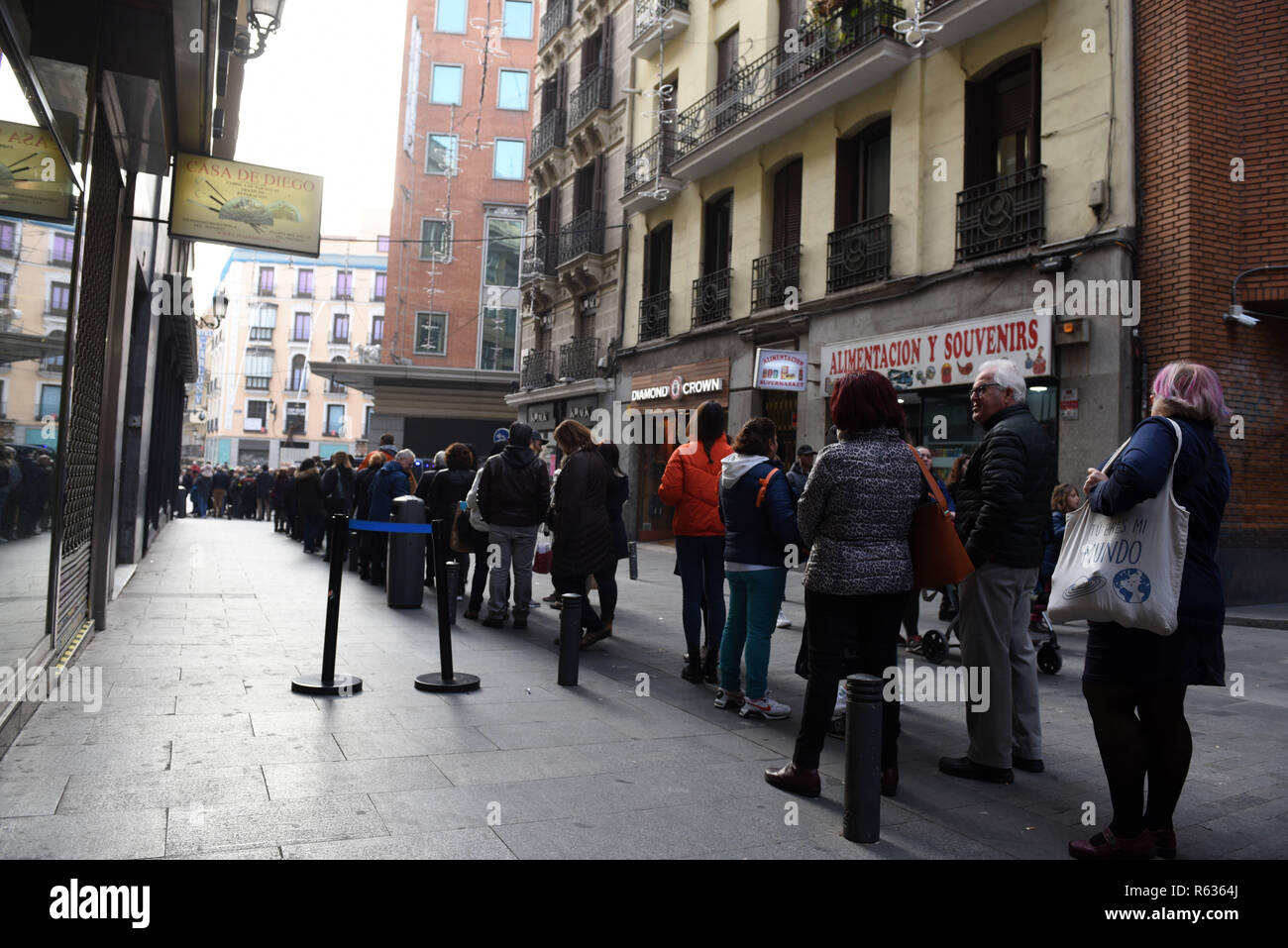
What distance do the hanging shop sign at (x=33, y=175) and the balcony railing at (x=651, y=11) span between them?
18522mm

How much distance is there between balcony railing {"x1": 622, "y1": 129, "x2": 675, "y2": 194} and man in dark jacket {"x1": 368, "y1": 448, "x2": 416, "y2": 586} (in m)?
11.2

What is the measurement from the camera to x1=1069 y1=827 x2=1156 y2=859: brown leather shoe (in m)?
3.39

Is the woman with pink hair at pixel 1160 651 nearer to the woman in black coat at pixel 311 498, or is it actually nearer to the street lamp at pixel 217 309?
the woman in black coat at pixel 311 498

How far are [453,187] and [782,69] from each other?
25106mm

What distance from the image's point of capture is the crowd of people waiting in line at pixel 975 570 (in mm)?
3391

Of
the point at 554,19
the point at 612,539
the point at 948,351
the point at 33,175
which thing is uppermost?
the point at 554,19

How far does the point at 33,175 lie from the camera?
4.23m

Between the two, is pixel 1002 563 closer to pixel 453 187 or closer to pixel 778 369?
pixel 778 369

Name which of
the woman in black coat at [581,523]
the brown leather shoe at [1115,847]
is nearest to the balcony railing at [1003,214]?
the woman in black coat at [581,523]

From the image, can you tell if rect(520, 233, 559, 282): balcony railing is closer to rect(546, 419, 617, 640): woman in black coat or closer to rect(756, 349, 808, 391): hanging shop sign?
rect(756, 349, 808, 391): hanging shop sign

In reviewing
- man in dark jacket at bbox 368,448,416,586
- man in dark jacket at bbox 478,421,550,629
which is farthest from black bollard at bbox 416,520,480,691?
man in dark jacket at bbox 368,448,416,586

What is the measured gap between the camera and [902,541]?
4125mm

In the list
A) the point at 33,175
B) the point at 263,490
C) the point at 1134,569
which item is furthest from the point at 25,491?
the point at 263,490
